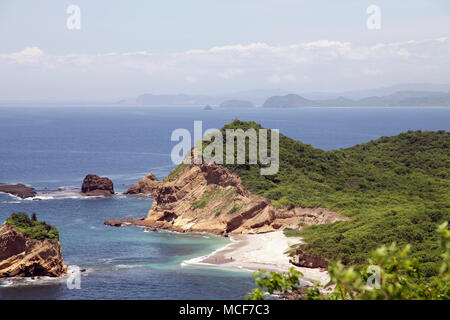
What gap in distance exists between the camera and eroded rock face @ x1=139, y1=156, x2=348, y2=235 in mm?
63594

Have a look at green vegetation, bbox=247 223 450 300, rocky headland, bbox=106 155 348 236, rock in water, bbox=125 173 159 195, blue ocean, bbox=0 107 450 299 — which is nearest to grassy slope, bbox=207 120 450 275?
rocky headland, bbox=106 155 348 236

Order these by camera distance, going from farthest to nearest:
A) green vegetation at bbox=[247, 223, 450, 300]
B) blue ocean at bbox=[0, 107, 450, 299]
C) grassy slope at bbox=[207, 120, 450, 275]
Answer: grassy slope at bbox=[207, 120, 450, 275] → blue ocean at bbox=[0, 107, 450, 299] → green vegetation at bbox=[247, 223, 450, 300]

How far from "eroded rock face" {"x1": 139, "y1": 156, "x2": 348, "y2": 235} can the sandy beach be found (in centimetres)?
337

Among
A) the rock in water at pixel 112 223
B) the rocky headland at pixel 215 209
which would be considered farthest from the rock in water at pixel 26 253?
the rocky headland at pixel 215 209

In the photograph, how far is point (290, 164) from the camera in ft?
262

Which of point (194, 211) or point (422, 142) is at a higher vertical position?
point (422, 142)

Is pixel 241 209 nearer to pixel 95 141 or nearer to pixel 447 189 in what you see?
pixel 447 189

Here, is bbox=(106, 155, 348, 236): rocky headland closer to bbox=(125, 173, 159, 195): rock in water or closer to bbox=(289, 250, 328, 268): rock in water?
bbox=(289, 250, 328, 268): rock in water

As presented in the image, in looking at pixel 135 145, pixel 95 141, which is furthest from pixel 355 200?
pixel 95 141

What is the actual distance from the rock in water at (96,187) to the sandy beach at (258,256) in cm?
3525

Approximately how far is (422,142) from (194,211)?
4840cm

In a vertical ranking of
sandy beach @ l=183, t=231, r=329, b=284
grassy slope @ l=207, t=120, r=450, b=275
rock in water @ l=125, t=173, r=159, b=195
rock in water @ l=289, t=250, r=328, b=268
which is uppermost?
grassy slope @ l=207, t=120, r=450, b=275

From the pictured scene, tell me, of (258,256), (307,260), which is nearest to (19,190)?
(258,256)
